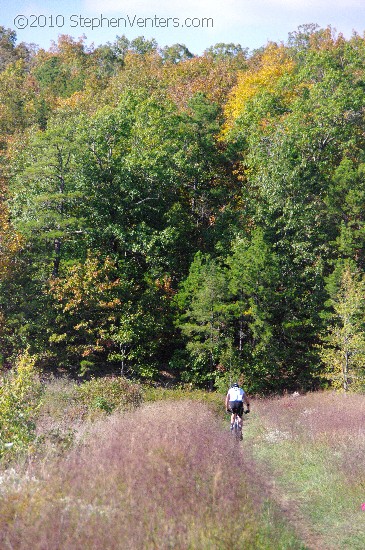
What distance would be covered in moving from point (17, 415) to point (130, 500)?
3.43 m

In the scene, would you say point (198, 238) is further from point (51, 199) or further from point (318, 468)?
point (318, 468)

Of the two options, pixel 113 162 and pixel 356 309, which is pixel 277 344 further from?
pixel 113 162

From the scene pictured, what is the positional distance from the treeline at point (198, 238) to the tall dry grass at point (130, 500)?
18454mm

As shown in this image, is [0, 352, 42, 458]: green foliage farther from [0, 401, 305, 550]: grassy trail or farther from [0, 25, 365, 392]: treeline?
[0, 25, 365, 392]: treeline

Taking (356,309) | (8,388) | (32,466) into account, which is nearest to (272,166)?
(356,309)

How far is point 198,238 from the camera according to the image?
129 ft

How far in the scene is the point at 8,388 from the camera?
395 inches

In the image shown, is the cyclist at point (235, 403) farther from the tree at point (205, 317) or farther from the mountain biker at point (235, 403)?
the tree at point (205, 317)

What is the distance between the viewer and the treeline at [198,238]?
96.6 feet

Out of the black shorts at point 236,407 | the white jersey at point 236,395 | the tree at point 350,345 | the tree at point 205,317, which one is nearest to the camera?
the black shorts at point 236,407

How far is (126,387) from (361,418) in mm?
8068

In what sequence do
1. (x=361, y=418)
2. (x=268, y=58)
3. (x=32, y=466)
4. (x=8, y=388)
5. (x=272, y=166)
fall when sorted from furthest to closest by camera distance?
(x=268, y=58)
(x=272, y=166)
(x=361, y=418)
(x=8, y=388)
(x=32, y=466)

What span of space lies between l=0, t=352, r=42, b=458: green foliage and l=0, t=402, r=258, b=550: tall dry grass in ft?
2.79

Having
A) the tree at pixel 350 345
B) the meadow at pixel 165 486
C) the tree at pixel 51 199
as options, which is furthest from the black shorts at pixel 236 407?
the tree at pixel 51 199
